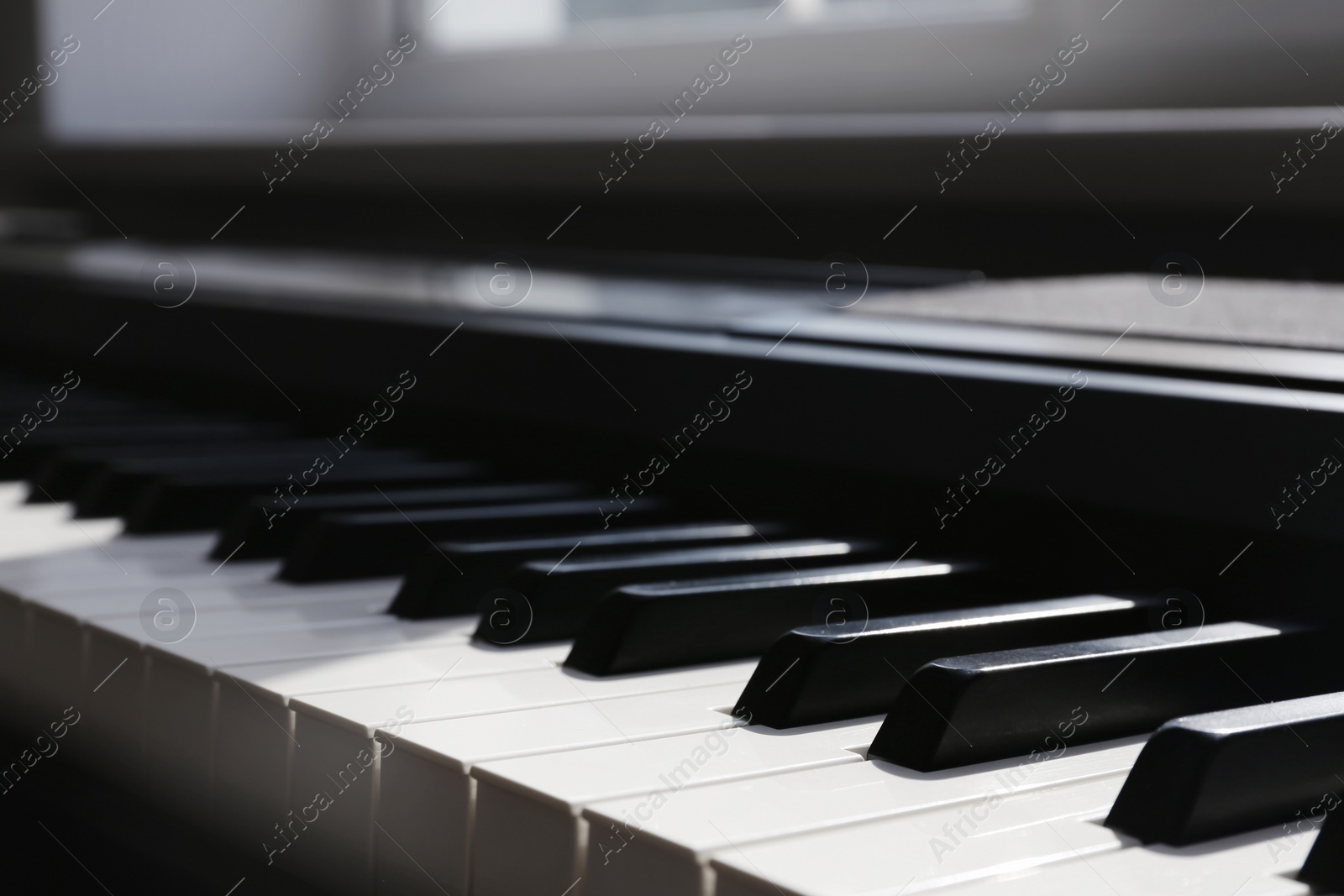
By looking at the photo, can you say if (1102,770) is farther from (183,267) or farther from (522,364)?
(183,267)

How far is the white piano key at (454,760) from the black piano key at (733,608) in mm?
73

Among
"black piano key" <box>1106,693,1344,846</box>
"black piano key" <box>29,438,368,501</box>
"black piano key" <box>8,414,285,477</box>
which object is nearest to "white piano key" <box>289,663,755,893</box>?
"black piano key" <box>1106,693,1344,846</box>

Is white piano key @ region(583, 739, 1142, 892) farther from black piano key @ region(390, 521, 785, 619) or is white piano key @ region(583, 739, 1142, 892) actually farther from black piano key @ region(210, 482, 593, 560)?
black piano key @ region(210, 482, 593, 560)

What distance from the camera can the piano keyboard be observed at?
0.53 m

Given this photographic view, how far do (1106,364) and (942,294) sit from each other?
0.52 metres

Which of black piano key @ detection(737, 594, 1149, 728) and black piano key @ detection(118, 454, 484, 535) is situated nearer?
black piano key @ detection(737, 594, 1149, 728)

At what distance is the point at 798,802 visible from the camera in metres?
0.56

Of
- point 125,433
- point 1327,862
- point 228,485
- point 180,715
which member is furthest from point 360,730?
point 125,433

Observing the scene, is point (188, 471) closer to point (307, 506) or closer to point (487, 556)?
point (307, 506)

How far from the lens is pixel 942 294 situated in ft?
4.60

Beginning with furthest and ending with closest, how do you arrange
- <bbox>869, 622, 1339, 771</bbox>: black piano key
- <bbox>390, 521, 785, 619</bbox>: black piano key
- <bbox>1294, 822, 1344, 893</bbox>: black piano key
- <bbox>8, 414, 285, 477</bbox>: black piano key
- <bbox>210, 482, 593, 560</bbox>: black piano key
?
<bbox>8, 414, 285, 477</bbox>: black piano key, <bbox>210, 482, 593, 560</bbox>: black piano key, <bbox>390, 521, 785, 619</bbox>: black piano key, <bbox>869, 622, 1339, 771</bbox>: black piano key, <bbox>1294, 822, 1344, 893</bbox>: black piano key

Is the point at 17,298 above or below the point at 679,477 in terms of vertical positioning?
above

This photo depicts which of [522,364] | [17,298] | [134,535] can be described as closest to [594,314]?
[522,364]

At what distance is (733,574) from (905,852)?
384mm
